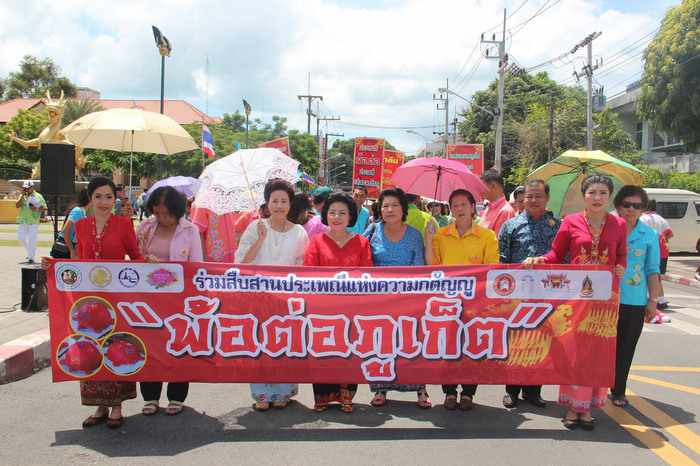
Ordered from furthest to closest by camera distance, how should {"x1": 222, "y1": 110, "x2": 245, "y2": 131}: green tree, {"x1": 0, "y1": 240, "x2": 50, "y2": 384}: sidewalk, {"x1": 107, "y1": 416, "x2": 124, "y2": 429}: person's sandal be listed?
{"x1": 222, "y1": 110, "x2": 245, "y2": 131}: green tree
{"x1": 0, "y1": 240, "x2": 50, "y2": 384}: sidewalk
{"x1": 107, "y1": 416, "x2": 124, "y2": 429}: person's sandal

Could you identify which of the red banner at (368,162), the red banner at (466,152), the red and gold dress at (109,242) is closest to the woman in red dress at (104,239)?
the red and gold dress at (109,242)

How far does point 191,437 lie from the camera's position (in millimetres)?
4410

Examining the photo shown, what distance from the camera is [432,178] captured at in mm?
6812

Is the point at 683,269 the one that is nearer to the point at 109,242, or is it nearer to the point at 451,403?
the point at 451,403

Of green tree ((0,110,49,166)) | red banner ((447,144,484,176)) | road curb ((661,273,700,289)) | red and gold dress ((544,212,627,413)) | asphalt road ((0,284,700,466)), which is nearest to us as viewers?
asphalt road ((0,284,700,466))

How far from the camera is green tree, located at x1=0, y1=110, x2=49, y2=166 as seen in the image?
4531 cm

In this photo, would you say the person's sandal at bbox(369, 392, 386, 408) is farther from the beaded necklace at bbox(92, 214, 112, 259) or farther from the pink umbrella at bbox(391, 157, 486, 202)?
the beaded necklace at bbox(92, 214, 112, 259)

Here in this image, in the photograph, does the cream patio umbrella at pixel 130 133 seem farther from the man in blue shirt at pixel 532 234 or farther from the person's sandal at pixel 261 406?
the man in blue shirt at pixel 532 234

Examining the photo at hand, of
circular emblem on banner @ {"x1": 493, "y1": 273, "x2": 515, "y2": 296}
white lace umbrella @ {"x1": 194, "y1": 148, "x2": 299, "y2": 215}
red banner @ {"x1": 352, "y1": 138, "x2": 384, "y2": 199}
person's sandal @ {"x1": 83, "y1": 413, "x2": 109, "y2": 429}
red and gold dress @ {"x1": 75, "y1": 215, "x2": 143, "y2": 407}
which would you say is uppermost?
red banner @ {"x1": 352, "y1": 138, "x2": 384, "y2": 199}

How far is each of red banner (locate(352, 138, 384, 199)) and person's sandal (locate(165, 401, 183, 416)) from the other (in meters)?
12.1

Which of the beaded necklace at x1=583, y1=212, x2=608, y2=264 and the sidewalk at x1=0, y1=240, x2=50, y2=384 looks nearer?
the beaded necklace at x1=583, y1=212, x2=608, y2=264

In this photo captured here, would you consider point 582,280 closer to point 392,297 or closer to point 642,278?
point 642,278

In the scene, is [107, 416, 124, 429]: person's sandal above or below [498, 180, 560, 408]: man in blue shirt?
below

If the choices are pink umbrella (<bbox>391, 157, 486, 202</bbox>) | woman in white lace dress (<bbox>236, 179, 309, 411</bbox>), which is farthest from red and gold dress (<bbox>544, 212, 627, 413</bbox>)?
woman in white lace dress (<bbox>236, 179, 309, 411</bbox>)
